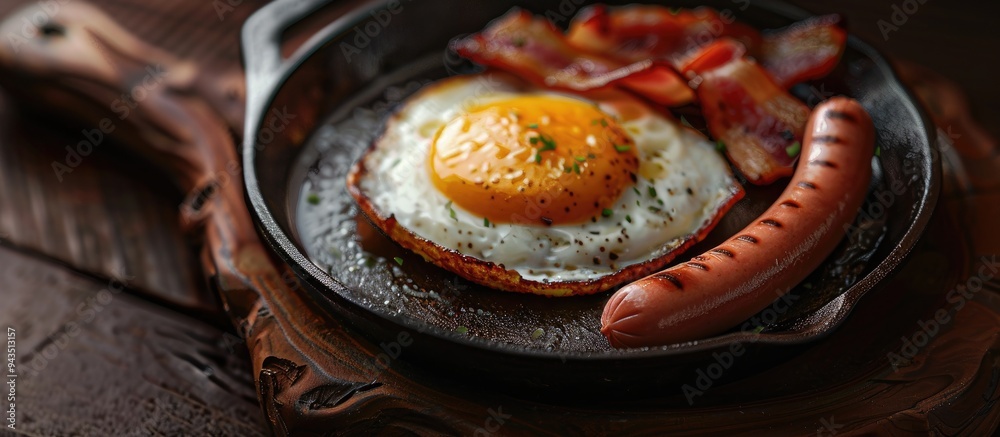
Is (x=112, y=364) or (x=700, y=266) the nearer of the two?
(x=700, y=266)

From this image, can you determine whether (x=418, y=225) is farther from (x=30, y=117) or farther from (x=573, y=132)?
(x=30, y=117)

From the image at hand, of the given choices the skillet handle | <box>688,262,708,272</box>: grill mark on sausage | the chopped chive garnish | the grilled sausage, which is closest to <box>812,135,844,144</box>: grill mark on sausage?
the grilled sausage

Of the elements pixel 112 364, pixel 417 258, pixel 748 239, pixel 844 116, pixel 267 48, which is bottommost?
pixel 112 364

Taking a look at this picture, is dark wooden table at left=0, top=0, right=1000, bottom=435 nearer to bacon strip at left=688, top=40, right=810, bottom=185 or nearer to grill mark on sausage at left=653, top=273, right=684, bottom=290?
grill mark on sausage at left=653, top=273, right=684, bottom=290

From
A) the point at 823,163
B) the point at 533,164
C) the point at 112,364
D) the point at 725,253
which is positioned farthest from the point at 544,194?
the point at 112,364

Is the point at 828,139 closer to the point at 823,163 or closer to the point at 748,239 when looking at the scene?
the point at 823,163

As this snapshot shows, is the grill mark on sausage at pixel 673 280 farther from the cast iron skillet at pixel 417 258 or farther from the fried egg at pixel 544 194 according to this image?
the fried egg at pixel 544 194
